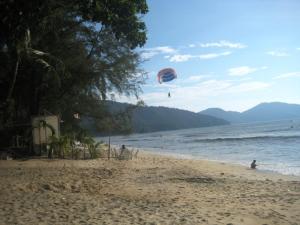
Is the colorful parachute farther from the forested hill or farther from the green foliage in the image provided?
the forested hill

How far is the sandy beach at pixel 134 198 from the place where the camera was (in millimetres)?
8305

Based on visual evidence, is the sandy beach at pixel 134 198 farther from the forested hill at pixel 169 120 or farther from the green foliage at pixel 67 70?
the forested hill at pixel 169 120

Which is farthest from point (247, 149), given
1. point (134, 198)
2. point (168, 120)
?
point (168, 120)

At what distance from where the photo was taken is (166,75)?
25266mm

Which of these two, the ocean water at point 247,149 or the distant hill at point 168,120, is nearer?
the ocean water at point 247,149

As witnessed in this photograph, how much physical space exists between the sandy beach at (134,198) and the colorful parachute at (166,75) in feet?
30.9

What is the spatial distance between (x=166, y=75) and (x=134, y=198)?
50.1 ft

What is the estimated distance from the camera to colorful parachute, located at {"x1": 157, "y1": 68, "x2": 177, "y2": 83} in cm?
2503

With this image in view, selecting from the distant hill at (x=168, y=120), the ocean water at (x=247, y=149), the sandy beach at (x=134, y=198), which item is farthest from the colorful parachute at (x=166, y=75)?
the distant hill at (x=168, y=120)

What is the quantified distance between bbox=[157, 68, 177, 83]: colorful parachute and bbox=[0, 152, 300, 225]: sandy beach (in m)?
9.43

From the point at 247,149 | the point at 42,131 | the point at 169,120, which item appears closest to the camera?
the point at 42,131

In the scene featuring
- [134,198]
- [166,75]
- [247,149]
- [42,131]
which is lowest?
[247,149]

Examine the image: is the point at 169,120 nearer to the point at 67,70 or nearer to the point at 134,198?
the point at 67,70

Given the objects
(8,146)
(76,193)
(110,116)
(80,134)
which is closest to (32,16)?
(76,193)
